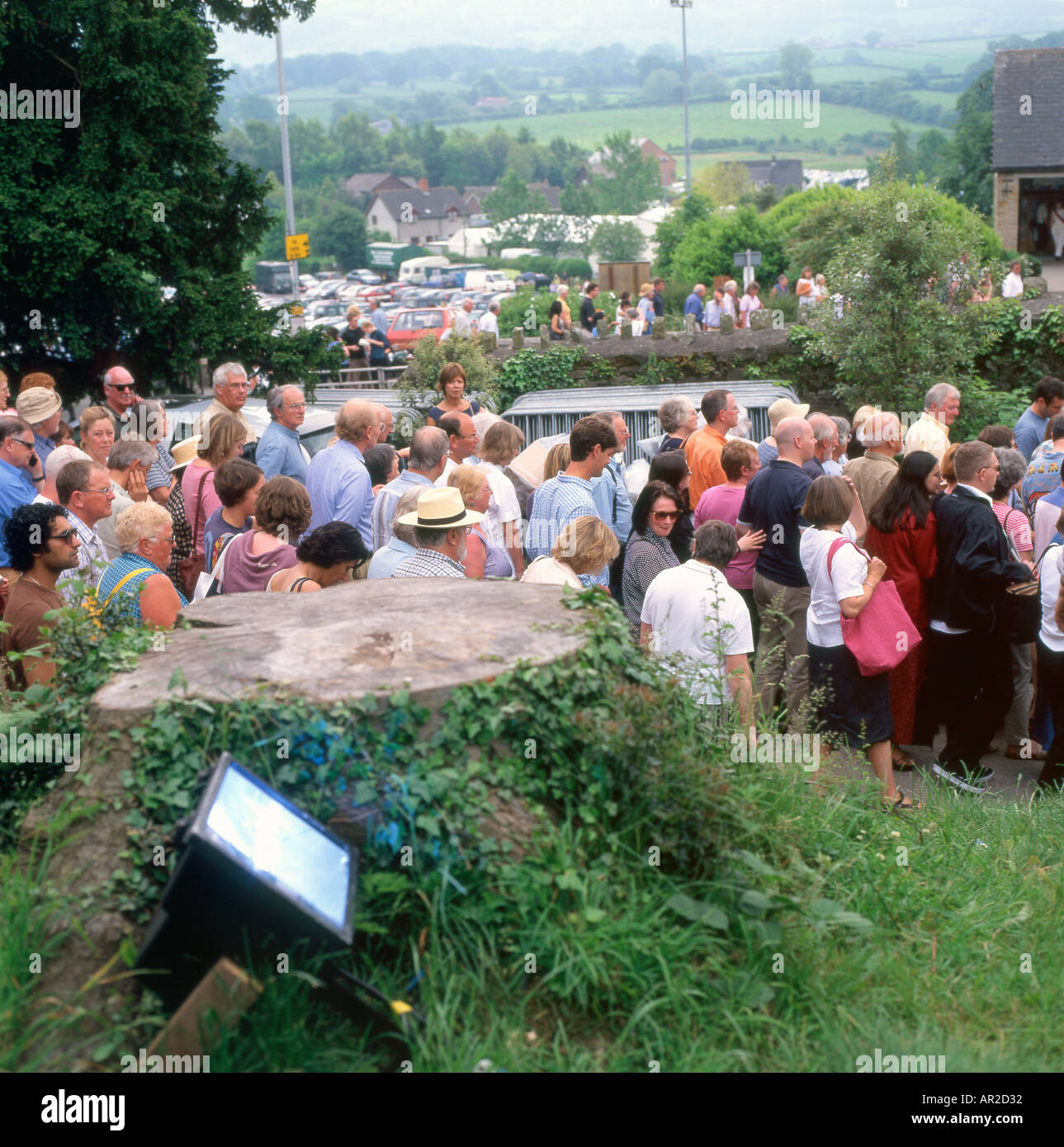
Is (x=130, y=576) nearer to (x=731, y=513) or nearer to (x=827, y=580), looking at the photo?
(x=827, y=580)

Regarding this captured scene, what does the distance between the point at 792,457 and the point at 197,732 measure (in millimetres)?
4999

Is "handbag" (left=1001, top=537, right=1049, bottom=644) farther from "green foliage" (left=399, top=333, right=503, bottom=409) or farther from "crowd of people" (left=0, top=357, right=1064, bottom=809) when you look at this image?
"green foliage" (left=399, top=333, right=503, bottom=409)

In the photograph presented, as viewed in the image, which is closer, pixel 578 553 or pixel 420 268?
pixel 578 553

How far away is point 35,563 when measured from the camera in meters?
5.46

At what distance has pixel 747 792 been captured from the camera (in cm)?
441

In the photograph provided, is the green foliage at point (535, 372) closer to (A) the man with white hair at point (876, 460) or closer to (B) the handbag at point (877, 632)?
(A) the man with white hair at point (876, 460)

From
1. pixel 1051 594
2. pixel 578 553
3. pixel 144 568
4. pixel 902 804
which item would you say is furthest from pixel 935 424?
pixel 144 568

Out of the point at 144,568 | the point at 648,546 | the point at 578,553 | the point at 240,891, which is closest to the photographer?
the point at 240,891

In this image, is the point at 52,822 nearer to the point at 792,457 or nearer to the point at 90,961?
the point at 90,961

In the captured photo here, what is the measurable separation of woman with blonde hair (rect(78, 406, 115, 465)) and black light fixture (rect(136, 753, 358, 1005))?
5.16 meters

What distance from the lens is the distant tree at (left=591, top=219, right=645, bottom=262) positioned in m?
108

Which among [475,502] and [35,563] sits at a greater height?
[475,502]

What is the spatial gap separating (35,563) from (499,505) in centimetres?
331
